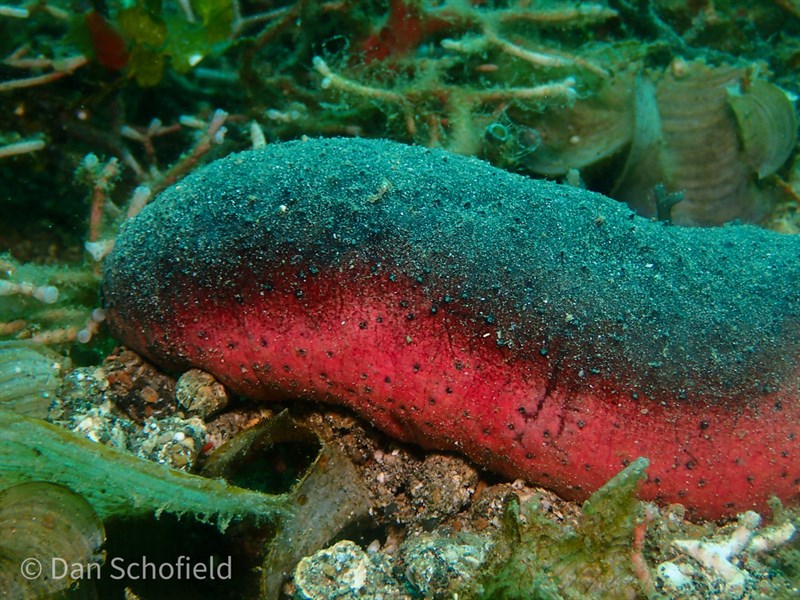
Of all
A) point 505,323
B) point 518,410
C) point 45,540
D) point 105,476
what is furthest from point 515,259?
point 45,540

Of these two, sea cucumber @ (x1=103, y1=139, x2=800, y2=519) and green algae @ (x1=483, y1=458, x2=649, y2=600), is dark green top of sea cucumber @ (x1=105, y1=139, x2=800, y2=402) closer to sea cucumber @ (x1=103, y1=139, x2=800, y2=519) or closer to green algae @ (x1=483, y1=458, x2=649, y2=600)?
sea cucumber @ (x1=103, y1=139, x2=800, y2=519)

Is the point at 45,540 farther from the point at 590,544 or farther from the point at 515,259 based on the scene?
the point at 515,259

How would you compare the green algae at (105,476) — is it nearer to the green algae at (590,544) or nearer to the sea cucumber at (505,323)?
the sea cucumber at (505,323)

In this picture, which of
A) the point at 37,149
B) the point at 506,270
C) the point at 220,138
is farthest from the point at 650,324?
the point at 37,149

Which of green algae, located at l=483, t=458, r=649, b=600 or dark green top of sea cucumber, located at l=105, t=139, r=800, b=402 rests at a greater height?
dark green top of sea cucumber, located at l=105, t=139, r=800, b=402

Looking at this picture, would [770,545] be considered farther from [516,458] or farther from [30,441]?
[30,441]

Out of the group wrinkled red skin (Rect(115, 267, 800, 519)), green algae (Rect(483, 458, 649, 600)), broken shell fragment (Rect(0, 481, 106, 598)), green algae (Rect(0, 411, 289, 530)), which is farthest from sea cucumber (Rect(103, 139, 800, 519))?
broken shell fragment (Rect(0, 481, 106, 598))

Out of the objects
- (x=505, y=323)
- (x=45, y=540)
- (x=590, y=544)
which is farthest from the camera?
(x=505, y=323)
